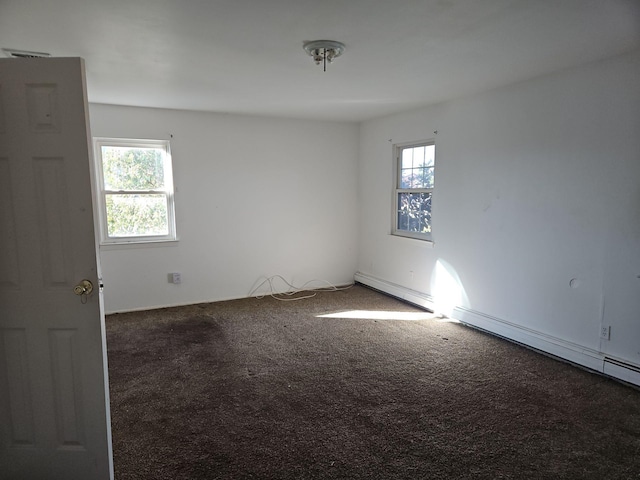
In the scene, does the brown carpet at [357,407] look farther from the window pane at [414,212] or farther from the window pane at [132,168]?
the window pane at [132,168]

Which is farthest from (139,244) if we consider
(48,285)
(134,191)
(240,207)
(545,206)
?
(545,206)

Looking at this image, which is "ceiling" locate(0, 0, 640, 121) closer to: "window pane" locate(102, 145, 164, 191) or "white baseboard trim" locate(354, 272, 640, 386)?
"window pane" locate(102, 145, 164, 191)

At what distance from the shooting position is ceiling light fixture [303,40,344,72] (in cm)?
256

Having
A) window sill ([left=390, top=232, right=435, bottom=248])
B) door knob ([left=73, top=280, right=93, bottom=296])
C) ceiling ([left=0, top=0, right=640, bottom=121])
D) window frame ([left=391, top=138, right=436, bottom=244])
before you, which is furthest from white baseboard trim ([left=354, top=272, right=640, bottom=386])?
door knob ([left=73, top=280, right=93, bottom=296])

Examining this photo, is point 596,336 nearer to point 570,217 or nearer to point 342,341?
point 570,217

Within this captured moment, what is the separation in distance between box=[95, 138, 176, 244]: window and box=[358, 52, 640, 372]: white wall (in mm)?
3059

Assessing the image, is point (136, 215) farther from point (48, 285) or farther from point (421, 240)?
point (421, 240)

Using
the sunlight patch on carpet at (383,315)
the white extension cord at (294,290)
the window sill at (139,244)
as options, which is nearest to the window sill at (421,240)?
the sunlight patch on carpet at (383,315)

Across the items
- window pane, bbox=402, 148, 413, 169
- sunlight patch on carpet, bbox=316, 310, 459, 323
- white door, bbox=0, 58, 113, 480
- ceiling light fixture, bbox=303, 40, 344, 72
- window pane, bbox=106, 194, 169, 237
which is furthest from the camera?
window pane, bbox=402, 148, 413, 169

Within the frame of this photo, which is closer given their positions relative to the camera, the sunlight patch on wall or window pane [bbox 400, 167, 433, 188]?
the sunlight patch on wall

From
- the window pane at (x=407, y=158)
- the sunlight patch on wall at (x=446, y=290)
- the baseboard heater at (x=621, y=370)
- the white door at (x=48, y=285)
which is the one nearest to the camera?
the white door at (x=48, y=285)

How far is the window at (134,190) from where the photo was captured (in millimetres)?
4559

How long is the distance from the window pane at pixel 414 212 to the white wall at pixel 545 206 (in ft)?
0.75

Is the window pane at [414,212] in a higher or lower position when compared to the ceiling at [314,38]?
lower
